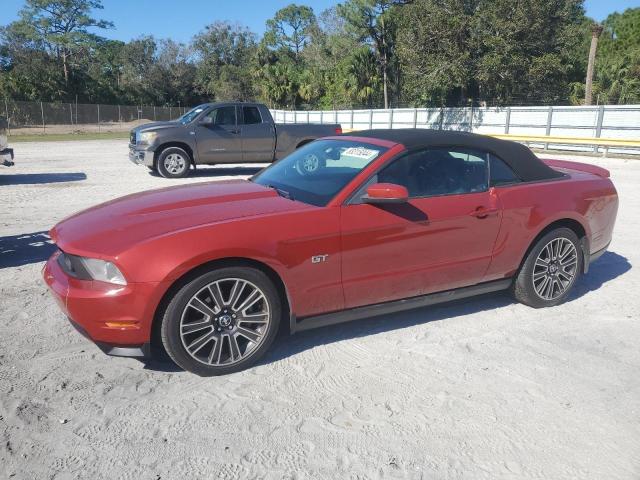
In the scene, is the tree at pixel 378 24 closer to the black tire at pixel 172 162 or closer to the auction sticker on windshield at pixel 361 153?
the black tire at pixel 172 162

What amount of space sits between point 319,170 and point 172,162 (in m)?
9.26

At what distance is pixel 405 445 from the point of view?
2.77 meters

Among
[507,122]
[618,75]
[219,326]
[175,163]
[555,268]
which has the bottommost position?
[219,326]

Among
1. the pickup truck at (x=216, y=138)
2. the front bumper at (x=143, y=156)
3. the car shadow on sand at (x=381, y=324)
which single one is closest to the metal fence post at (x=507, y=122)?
the pickup truck at (x=216, y=138)

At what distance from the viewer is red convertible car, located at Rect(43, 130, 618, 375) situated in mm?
3211

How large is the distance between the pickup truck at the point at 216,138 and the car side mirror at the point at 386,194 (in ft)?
29.9

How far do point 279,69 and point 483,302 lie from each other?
5155 centimetres

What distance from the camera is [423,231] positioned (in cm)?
391

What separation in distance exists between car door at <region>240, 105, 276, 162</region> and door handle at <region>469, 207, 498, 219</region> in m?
9.87

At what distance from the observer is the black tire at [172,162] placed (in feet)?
41.3

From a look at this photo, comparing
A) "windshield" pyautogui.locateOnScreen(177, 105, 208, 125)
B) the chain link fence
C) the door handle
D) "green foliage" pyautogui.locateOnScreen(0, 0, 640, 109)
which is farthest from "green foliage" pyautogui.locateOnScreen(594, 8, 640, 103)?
the chain link fence

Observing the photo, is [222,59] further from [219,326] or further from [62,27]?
[219,326]

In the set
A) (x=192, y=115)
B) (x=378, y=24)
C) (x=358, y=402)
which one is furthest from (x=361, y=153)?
(x=378, y=24)

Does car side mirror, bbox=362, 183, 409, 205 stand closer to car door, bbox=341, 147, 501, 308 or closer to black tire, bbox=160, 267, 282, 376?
car door, bbox=341, 147, 501, 308
